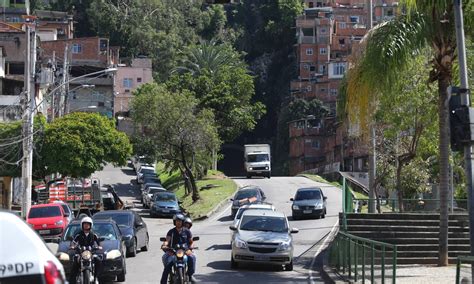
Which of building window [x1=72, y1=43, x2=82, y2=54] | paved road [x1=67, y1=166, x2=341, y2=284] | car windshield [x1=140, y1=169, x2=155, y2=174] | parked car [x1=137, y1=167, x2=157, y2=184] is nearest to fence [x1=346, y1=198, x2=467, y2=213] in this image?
paved road [x1=67, y1=166, x2=341, y2=284]

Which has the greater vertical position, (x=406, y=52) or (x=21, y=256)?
(x=406, y=52)

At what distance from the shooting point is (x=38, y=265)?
8.00m

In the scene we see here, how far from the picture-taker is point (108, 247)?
21.5 m

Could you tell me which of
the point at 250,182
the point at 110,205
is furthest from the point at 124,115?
the point at 110,205

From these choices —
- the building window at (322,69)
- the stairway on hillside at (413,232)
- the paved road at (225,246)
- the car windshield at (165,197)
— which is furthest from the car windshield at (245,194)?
the building window at (322,69)

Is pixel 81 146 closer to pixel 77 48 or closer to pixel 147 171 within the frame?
pixel 147 171

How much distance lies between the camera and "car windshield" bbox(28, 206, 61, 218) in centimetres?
3528

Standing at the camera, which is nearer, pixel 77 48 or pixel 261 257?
pixel 261 257

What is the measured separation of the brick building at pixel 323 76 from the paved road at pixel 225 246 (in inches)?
1205

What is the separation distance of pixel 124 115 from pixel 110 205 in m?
52.8

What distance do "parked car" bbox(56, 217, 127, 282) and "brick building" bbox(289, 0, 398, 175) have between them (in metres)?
A: 65.7

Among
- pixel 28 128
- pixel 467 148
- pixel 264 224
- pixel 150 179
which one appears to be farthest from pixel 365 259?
pixel 150 179

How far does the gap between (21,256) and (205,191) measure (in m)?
55.1

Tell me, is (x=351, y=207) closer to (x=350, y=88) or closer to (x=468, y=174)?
(x=350, y=88)
